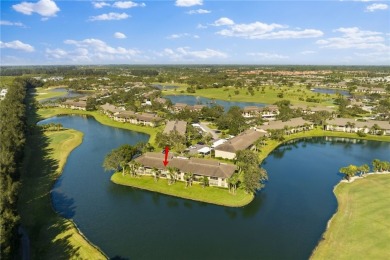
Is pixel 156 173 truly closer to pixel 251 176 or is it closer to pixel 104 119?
pixel 251 176

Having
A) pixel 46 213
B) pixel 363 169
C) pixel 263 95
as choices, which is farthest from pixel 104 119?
pixel 263 95

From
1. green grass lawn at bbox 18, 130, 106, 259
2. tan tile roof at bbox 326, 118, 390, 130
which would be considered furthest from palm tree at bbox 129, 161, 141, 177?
tan tile roof at bbox 326, 118, 390, 130

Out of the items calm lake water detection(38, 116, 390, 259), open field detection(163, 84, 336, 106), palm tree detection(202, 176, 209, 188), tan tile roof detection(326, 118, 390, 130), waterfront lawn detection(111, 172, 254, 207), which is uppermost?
open field detection(163, 84, 336, 106)

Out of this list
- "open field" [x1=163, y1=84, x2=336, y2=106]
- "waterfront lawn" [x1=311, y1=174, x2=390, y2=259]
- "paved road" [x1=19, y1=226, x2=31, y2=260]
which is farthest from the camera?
"open field" [x1=163, y1=84, x2=336, y2=106]

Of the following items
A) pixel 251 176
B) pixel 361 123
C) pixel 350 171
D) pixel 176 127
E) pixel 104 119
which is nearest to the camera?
pixel 251 176

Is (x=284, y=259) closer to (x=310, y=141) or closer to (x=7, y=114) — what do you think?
(x=310, y=141)

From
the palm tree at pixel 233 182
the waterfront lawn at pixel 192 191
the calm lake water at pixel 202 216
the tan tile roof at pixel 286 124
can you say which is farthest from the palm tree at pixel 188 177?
the tan tile roof at pixel 286 124

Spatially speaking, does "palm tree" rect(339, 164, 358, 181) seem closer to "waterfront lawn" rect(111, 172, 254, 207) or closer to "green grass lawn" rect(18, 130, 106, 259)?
"waterfront lawn" rect(111, 172, 254, 207)

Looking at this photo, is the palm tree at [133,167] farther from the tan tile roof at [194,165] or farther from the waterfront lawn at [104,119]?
the waterfront lawn at [104,119]
